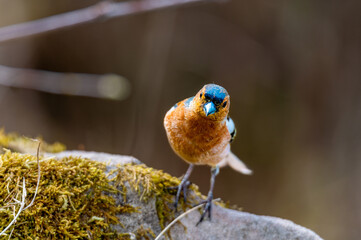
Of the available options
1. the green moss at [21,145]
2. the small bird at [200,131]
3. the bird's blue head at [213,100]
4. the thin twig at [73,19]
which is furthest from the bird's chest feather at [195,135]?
the green moss at [21,145]

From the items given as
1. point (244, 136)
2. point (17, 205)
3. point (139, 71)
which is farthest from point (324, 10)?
point (17, 205)

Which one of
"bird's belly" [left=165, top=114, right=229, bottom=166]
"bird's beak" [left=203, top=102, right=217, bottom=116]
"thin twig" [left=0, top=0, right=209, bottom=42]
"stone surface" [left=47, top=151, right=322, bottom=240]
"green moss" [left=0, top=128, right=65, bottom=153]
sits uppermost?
"thin twig" [left=0, top=0, right=209, bottom=42]

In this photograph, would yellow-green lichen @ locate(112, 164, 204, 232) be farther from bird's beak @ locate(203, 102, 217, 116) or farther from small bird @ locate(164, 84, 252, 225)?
bird's beak @ locate(203, 102, 217, 116)

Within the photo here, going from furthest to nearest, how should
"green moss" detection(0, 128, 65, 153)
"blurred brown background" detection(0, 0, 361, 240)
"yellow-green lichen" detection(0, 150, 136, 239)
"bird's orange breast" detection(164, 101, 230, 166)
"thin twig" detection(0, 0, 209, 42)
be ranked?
"blurred brown background" detection(0, 0, 361, 240) < "green moss" detection(0, 128, 65, 153) < "thin twig" detection(0, 0, 209, 42) < "bird's orange breast" detection(164, 101, 230, 166) < "yellow-green lichen" detection(0, 150, 136, 239)

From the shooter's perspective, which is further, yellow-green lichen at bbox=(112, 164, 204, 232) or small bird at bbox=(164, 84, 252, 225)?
small bird at bbox=(164, 84, 252, 225)

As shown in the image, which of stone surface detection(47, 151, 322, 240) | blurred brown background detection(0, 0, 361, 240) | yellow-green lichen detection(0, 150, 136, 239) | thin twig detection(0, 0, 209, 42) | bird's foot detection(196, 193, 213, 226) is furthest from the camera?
blurred brown background detection(0, 0, 361, 240)

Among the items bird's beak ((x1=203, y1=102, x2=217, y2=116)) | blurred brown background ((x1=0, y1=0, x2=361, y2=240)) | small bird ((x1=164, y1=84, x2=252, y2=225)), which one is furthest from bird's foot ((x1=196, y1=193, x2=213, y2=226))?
blurred brown background ((x1=0, y1=0, x2=361, y2=240))
